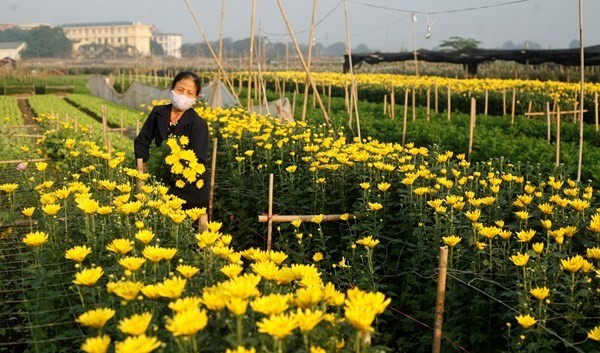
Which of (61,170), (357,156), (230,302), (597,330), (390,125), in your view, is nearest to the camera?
(230,302)

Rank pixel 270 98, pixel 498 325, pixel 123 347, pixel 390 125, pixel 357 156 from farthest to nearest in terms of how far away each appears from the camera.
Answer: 1. pixel 270 98
2. pixel 390 125
3. pixel 357 156
4. pixel 498 325
5. pixel 123 347

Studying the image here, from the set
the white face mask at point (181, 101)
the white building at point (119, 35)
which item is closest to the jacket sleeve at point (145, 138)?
the white face mask at point (181, 101)

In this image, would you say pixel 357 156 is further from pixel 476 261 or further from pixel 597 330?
pixel 597 330

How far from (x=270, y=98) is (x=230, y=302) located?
17.2 metres

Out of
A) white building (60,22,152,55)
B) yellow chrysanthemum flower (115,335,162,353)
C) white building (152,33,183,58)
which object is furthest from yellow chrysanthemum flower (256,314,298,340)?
white building (152,33,183,58)

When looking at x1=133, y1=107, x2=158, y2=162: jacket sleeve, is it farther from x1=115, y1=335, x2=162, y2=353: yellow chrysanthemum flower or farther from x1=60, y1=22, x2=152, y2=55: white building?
x1=60, y1=22, x2=152, y2=55: white building

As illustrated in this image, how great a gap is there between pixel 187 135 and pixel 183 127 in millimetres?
78

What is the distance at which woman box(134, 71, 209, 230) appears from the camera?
4.84m

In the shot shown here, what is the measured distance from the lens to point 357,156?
451 cm

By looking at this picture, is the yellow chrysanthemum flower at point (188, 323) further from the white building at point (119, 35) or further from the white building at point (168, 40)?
the white building at point (168, 40)

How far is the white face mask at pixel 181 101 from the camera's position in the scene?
4.89 metres

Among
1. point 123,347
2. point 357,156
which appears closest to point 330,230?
point 357,156

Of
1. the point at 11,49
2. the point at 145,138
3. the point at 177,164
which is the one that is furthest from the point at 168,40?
the point at 177,164

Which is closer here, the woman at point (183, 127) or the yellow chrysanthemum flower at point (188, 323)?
the yellow chrysanthemum flower at point (188, 323)
